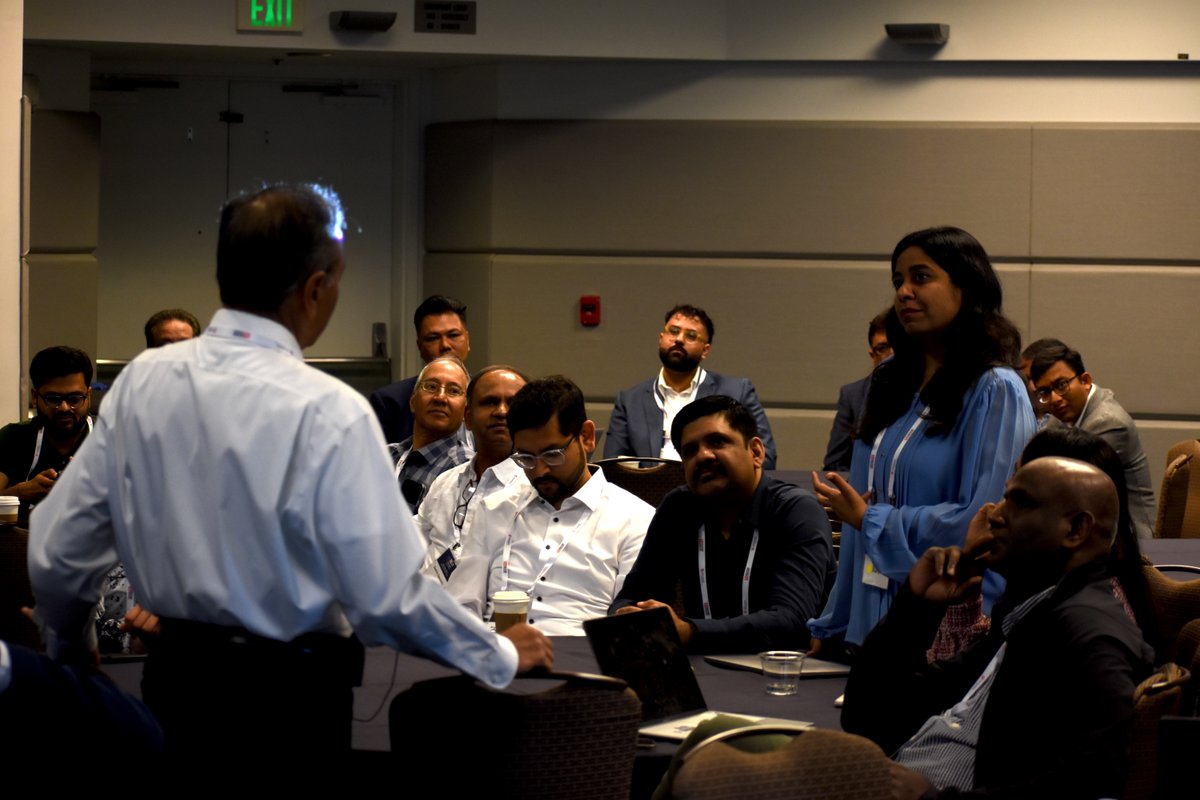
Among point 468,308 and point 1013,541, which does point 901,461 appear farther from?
point 468,308

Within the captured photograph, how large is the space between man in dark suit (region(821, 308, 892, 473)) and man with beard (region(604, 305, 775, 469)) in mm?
324

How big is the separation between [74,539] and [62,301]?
5.87 metres

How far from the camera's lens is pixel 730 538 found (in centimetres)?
334

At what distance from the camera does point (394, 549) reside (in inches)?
74.9

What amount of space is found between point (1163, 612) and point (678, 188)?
4613mm

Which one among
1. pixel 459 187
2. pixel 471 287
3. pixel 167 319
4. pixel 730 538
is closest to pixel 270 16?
pixel 459 187

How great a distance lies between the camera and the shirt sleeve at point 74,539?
80.0 inches

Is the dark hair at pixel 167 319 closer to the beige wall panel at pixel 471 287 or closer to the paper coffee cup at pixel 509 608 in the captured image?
the beige wall panel at pixel 471 287

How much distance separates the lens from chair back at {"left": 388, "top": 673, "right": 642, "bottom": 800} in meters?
2.04

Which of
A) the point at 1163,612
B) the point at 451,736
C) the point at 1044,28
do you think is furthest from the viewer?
the point at 1044,28

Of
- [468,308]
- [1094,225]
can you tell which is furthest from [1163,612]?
[468,308]

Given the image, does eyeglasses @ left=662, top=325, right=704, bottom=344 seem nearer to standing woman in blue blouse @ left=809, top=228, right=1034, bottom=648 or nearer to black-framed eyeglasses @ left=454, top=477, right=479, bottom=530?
black-framed eyeglasses @ left=454, top=477, right=479, bottom=530

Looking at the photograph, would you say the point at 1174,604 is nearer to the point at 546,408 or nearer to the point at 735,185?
the point at 546,408

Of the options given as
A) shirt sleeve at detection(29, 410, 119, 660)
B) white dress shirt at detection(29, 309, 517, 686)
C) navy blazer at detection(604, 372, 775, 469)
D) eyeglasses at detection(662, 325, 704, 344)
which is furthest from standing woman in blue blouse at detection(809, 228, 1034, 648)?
eyeglasses at detection(662, 325, 704, 344)
